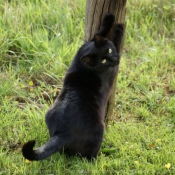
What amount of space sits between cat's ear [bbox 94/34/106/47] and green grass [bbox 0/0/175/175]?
907 millimetres

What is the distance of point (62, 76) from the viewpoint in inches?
177

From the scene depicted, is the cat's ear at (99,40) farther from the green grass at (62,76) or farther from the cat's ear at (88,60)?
the green grass at (62,76)

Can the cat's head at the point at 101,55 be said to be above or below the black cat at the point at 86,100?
above

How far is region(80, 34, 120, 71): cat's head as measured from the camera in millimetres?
3354

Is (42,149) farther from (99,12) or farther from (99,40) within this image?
(99,12)

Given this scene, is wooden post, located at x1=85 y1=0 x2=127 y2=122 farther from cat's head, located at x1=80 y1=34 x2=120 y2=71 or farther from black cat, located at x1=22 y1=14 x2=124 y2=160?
cat's head, located at x1=80 y1=34 x2=120 y2=71

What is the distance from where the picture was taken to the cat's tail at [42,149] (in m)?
2.80

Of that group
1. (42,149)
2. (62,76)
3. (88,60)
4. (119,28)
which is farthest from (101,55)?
(62,76)

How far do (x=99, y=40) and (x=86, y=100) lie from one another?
1.79ft

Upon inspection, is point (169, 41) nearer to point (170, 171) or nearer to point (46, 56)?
point (46, 56)

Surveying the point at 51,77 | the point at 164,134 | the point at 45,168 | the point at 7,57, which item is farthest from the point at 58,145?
the point at 7,57

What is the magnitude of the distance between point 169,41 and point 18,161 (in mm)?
3000

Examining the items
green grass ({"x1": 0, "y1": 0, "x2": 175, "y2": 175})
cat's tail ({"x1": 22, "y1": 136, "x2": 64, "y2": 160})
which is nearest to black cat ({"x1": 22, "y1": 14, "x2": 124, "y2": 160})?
cat's tail ({"x1": 22, "y1": 136, "x2": 64, "y2": 160})

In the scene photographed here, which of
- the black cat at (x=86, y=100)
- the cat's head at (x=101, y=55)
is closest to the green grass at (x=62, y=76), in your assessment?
the black cat at (x=86, y=100)
